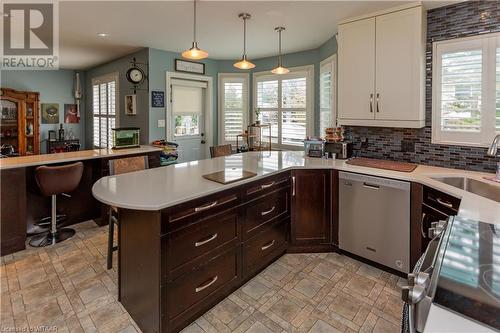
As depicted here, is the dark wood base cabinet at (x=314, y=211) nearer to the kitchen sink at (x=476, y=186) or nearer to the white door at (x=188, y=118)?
the kitchen sink at (x=476, y=186)

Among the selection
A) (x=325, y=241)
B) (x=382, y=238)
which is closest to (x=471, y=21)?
(x=382, y=238)

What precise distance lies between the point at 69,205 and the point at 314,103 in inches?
152

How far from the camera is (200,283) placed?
2020mm

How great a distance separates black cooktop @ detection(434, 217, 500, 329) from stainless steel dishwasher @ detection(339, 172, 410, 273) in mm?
1355

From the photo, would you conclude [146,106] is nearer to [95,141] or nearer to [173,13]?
[173,13]

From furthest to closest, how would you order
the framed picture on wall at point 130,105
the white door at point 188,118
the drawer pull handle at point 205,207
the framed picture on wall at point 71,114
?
the framed picture on wall at point 71,114, the white door at point 188,118, the framed picture on wall at point 130,105, the drawer pull handle at point 205,207

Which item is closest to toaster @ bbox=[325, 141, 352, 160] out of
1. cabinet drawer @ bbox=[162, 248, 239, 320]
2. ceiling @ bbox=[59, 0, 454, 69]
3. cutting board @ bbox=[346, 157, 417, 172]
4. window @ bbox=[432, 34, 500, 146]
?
cutting board @ bbox=[346, 157, 417, 172]

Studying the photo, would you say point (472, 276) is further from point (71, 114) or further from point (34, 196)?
point (71, 114)

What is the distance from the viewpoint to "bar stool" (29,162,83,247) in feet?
9.76

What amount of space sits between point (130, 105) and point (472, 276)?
17.6ft

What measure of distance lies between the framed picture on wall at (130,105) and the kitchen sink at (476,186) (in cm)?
458

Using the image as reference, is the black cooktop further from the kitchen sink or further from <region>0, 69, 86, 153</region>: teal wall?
<region>0, 69, 86, 153</region>: teal wall

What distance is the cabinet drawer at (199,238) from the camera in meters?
1.80

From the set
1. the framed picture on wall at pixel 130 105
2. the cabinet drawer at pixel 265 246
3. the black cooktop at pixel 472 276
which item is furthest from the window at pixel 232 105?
the black cooktop at pixel 472 276
